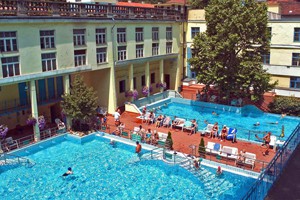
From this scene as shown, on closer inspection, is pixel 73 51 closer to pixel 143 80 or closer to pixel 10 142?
pixel 10 142

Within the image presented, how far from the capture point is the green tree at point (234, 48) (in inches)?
1214

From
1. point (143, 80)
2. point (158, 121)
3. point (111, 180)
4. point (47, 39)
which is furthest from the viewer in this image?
point (143, 80)

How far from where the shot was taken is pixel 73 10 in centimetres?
2717

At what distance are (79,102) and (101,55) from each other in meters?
6.83

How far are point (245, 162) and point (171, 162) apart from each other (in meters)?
4.94

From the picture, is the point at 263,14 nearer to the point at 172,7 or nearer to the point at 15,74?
the point at 172,7

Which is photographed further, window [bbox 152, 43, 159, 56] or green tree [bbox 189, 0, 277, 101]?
window [bbox 152, 43, 159, 56]

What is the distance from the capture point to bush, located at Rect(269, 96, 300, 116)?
32.8 metres

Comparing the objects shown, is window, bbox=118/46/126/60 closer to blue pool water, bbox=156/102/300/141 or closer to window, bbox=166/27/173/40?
blue pool water, bbox=156/102/300/141

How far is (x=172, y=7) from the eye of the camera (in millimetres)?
42000

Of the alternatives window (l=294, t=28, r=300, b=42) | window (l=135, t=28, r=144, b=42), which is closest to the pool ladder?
window (l=135, t=28, r=144, b=42)

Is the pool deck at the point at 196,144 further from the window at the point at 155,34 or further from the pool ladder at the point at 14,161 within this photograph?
the window at the point at 155,34

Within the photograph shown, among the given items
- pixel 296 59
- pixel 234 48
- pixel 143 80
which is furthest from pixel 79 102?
pixel 296 59

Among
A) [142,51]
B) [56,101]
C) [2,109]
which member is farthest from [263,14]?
[2,109]
